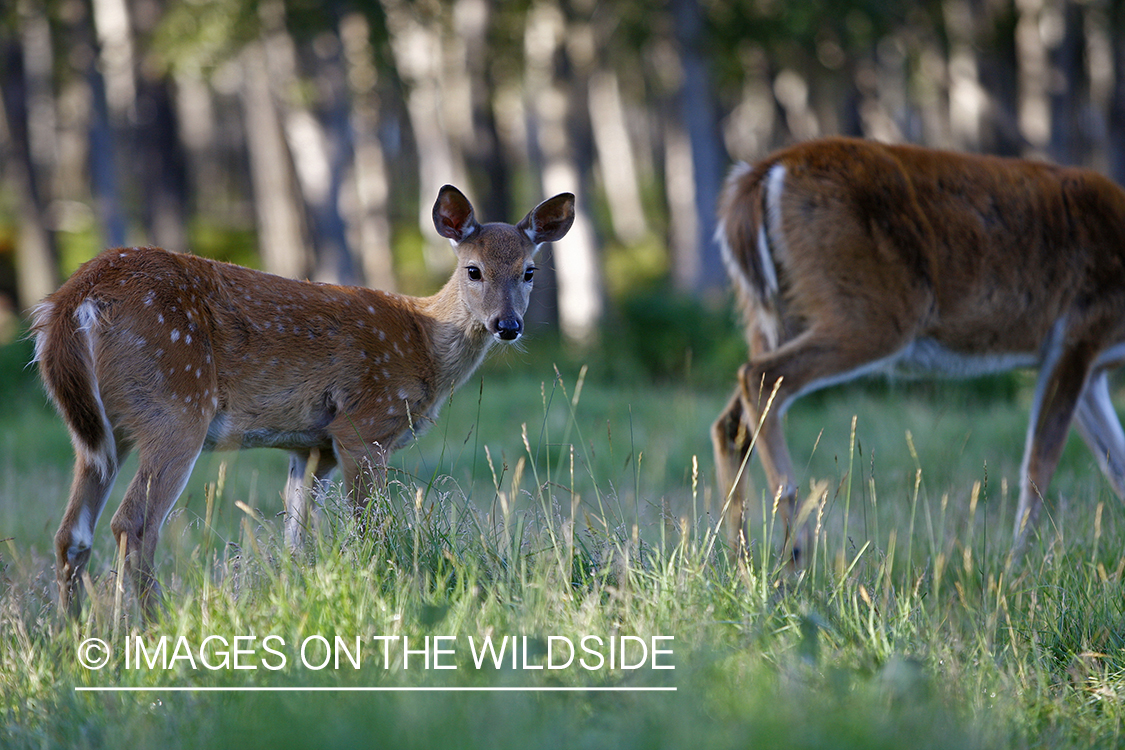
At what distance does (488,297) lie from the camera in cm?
542

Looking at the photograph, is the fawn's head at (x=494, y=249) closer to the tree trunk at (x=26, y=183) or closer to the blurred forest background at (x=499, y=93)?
the blurred forest background at (x=499, y=93)

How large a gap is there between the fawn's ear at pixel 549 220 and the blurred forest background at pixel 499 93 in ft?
24.8

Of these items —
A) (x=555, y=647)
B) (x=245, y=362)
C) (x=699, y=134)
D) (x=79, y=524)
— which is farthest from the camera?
(x=699, y=134)

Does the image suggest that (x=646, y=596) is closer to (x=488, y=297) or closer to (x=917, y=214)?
(x=488, y=297)

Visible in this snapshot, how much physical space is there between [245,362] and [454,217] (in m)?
1.37

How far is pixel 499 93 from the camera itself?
72.1 feet

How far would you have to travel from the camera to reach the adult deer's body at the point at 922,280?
19.3 ft

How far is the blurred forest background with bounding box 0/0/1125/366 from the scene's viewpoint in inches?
596

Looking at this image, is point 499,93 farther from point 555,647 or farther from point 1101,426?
point 555,647

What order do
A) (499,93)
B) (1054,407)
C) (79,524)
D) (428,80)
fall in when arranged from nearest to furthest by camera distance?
(79,524)
(1054,407)
(428,80)
(499,93)

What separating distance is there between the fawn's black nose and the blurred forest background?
26.8 feet

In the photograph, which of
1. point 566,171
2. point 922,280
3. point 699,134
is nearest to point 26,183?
point 566,171

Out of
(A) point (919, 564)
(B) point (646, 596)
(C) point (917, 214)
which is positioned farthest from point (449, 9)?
(B) point (646, 596)

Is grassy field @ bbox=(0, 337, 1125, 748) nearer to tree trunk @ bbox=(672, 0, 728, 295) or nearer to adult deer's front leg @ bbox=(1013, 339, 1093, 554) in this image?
adult deer's front leg @ bbox=(1013, 339, 1093, 554)
